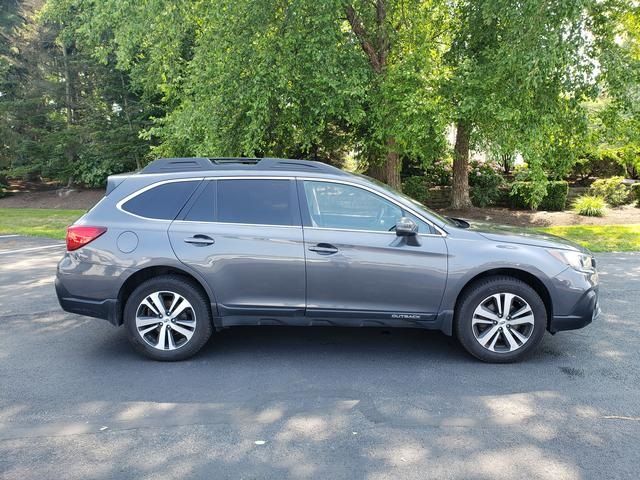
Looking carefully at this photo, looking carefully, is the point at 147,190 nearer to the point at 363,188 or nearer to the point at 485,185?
the point at 363,188

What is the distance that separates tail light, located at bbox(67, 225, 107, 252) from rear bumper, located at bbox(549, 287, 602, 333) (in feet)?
13.5

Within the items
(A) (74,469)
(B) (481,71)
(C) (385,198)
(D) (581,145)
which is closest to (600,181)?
(D) (581,145)

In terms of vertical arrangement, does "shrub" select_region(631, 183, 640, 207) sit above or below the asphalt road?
above

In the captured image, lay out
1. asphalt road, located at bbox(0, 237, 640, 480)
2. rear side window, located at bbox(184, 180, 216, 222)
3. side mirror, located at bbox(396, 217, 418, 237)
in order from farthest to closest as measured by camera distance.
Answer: rear side window, located at bbox(184, 180, 216, 222)
side mirror, located at bbox(396, 217, 418, 237)
asphalt road, located at bbox(0, 237, 640, 480)

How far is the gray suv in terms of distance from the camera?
450 centimetres

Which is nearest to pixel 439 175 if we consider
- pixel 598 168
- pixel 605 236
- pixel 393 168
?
pixel 393 168

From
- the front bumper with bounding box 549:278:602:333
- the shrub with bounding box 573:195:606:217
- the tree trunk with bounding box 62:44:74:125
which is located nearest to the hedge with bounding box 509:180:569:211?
the shrub with bounding box 573:195:606:217

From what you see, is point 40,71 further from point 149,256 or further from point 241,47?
point 149,256

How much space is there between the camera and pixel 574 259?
4.60 meters

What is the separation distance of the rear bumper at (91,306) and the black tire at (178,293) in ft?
0.38

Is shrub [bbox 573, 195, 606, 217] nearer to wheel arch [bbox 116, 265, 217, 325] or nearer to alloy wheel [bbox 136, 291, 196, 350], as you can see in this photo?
wheel arch [bbox 116, 265, 217, 325]

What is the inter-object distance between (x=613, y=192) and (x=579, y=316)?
1591 cm

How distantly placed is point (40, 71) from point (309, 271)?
26.2 meters

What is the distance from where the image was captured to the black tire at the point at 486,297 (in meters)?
4.51
